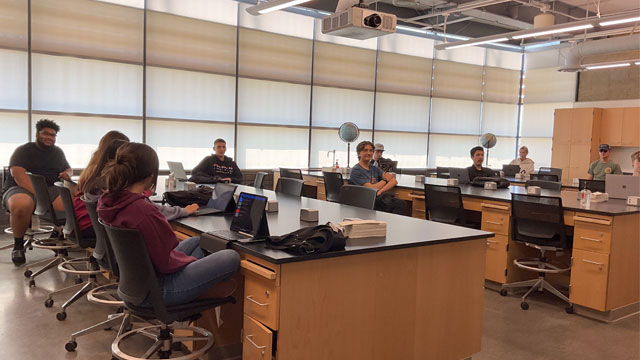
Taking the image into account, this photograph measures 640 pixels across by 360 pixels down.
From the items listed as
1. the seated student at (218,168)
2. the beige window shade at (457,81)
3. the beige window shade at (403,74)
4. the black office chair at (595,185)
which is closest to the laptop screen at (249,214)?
the seated student at (218,168)

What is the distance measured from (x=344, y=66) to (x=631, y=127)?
599 centimetres

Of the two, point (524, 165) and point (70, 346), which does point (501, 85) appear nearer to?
point (524, 165)

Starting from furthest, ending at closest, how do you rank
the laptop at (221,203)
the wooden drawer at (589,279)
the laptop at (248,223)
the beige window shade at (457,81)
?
the beige window shade at (457,81), the wooden drawer at (589,279), the laptop at (221,203), the laptop at (248,223)

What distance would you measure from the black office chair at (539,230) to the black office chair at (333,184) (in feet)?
7.11

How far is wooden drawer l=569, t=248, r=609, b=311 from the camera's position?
387cm

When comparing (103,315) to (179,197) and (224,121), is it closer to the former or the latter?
(179,197)

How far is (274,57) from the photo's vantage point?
8.62 metres

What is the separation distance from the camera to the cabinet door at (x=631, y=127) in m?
10.1

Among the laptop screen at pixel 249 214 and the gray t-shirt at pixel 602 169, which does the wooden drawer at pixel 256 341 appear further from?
the gray t-shirt at pixel 602 169

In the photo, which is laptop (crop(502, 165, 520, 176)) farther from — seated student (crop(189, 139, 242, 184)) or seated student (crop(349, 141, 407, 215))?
seated student (crop(189, 139, 242, 184))

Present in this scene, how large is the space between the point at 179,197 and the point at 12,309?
1.57 metres

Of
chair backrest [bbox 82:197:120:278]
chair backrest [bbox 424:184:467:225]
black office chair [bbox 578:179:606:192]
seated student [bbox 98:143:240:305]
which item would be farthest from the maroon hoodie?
black office chair [bbox 578:179:606:192]

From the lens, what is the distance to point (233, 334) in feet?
9.46

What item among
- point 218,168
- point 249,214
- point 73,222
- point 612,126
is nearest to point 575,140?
point 612,126
